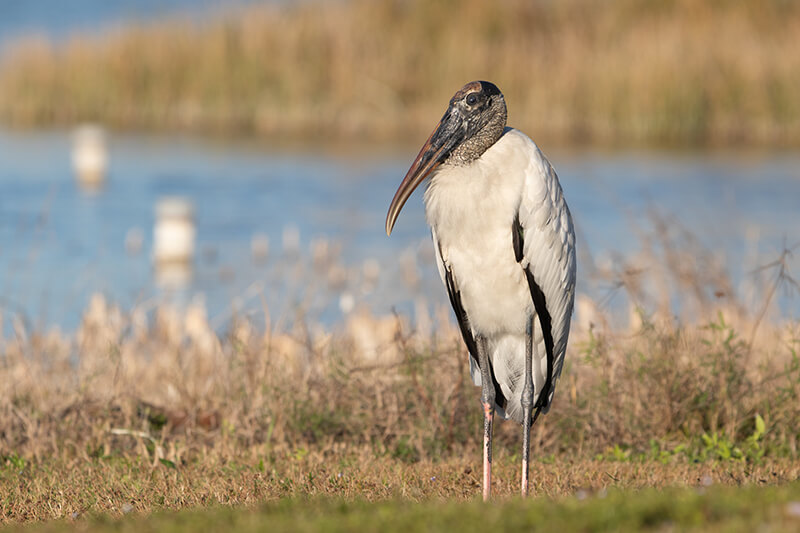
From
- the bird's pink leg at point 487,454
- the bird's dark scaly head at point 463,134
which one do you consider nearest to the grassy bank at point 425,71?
the bird's pink leg at point 487,454

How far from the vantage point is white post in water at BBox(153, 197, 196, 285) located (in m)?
14.0

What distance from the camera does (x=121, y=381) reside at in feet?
22.4

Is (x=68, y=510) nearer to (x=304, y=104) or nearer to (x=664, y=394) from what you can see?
(x=664, y=394)

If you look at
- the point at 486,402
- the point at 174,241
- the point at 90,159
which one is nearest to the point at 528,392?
the point at 486,402

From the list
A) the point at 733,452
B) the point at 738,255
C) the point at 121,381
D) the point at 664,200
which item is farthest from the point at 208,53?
the point at 733,452

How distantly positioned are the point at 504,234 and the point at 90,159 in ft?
45.5

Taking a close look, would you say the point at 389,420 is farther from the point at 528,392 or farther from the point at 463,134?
the point at 463,134

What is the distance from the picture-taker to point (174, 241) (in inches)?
558

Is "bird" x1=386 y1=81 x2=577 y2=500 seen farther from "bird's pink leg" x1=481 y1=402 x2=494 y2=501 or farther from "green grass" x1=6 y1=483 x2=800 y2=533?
"green grass" x1=6 y1=483 x2=800 y2=533

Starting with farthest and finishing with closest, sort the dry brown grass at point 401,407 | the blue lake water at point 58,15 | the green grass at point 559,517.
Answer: the blue lake water at point 58,15 → the dry brown grass at point 401,407 → the green grass at point 559,517

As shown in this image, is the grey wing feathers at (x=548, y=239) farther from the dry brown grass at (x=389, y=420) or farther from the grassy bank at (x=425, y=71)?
the grassy bank at (x=425, y=71)

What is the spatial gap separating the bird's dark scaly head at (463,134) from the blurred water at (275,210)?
20.5ft

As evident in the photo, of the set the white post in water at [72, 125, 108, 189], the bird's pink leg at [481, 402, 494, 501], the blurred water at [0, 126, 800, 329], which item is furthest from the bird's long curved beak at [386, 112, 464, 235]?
the white post in water at [72, 125, 108, 189]

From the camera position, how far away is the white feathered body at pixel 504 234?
4.96 m
